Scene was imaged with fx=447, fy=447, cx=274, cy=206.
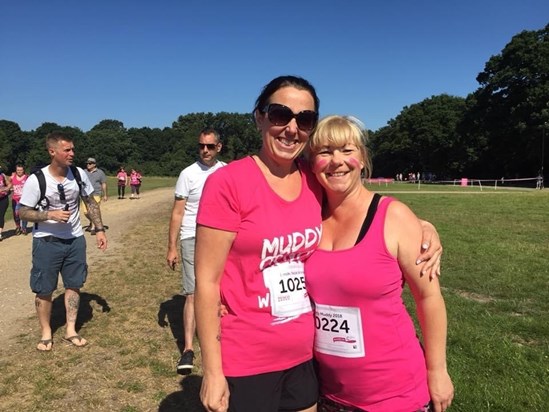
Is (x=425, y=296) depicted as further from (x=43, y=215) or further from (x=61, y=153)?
(x=61, y=153)

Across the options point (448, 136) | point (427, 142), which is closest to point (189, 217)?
point (448, 136)

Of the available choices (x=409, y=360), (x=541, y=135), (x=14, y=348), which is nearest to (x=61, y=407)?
(x=14, y=348)

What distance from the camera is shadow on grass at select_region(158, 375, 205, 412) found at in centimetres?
402

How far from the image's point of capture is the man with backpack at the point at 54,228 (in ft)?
17.1

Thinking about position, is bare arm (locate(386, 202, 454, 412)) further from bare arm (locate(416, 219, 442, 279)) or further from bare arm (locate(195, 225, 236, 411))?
bare arm (locate(195, 225, 236, 411))

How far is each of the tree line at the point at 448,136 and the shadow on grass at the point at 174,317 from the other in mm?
2822

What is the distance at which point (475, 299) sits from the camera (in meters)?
6.71

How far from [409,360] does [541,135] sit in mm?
48298

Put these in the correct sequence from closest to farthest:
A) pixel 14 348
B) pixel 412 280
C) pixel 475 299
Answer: pixel 412 280 < pixel 14 348 < pixel 475 299

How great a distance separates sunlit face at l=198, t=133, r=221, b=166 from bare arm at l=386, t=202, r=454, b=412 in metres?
3.44

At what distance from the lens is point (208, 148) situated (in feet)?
17.3

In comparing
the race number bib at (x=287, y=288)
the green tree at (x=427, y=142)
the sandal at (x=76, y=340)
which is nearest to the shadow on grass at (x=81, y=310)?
the sandal at (x=76, y=340)

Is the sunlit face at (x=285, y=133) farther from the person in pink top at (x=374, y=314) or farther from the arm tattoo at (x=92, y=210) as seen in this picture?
the arm tattoo at (x=92, y=210)

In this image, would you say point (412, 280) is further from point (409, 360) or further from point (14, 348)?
point (14, 348)
